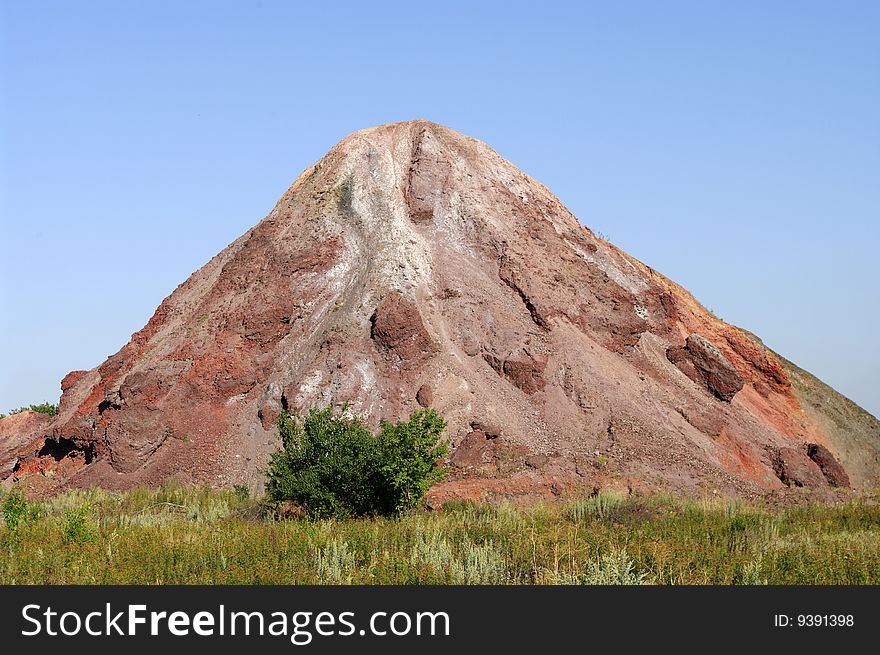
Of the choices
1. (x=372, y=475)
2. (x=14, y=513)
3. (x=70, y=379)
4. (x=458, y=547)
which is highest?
(x=70, y=379)

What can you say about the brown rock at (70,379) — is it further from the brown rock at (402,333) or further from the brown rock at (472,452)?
the brown rock at (472,452)

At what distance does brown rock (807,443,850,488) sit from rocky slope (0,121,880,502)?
76mm

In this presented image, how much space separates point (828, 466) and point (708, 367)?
15.4 ft

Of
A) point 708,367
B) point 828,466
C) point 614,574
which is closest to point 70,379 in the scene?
point 708,367

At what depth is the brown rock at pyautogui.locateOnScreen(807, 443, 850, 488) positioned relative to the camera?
99.5 feet

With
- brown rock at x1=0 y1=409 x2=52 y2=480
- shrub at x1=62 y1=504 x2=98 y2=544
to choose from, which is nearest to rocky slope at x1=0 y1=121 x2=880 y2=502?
brown rock at x1=0 y1=409 x2=52 y2=480

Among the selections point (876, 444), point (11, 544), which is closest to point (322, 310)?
point (11, 544)

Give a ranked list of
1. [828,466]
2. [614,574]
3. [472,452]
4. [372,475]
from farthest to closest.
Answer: [828,466], [472,452], [372,475], [614,574]

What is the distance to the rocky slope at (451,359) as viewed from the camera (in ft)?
89.6

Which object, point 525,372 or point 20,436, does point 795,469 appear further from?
point 20,436

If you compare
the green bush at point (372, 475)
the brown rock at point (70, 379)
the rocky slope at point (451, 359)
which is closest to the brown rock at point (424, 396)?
the rocky slope at point (451, 359)

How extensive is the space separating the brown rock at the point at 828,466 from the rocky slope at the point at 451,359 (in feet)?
0.25

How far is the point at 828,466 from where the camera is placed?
30.8 m

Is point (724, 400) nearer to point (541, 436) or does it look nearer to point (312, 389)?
point (541, 436)
